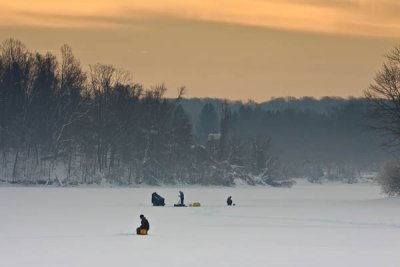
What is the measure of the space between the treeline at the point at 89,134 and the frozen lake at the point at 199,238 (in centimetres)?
6301

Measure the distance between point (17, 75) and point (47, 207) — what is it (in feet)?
226

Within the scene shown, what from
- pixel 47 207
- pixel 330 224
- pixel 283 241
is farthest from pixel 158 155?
pixel 283 241

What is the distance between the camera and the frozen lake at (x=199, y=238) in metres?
28.0

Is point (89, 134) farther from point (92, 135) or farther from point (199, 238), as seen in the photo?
point (199, 238)

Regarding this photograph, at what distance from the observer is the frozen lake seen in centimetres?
2795

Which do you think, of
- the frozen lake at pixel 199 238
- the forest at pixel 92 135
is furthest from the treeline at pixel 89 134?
the frozen lake at pixel 199 238

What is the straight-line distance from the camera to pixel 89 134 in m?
128

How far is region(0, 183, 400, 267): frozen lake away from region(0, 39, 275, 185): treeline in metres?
63.0

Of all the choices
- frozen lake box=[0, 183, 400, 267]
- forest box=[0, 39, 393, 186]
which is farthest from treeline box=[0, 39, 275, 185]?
frozen lake box=[0, 183, 400, 267]

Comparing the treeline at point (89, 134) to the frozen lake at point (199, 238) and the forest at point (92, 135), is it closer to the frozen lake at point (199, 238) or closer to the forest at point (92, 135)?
the forest at point (92, 135)

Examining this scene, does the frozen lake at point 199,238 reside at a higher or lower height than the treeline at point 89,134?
lower

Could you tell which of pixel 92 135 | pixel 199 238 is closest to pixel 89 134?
pixel 92 135

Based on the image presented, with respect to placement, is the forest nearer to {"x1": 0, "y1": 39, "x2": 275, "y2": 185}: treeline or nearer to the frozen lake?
{"x1": 0, "y1": 39, "x2": 275, "y2": 185}: treeline

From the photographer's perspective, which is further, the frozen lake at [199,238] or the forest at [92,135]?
the forest at [92,135]
